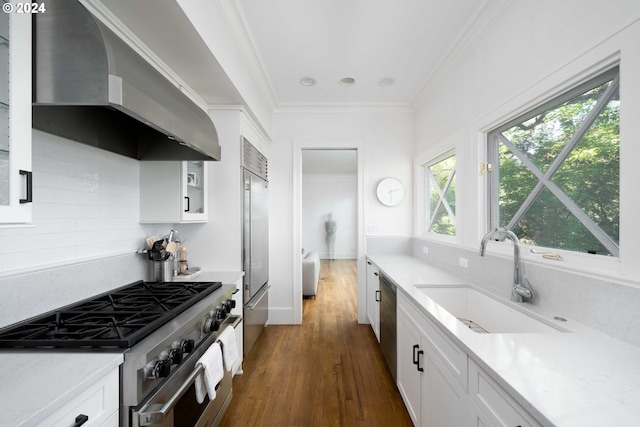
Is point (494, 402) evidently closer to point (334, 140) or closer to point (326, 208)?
point (334, 140)

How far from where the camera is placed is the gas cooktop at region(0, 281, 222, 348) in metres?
A: 0.92

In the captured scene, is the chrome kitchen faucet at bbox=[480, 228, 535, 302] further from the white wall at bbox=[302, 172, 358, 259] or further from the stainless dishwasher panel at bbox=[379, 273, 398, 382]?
the white wall at bbox=[302, 172, 358, 259]

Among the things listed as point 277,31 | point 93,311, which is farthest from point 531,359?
point 277,31

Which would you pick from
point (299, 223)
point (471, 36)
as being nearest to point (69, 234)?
point (299, 223)

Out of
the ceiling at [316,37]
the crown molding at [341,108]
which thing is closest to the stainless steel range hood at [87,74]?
the ceiling at [316,37]

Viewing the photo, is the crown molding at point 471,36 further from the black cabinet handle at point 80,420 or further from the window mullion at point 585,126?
the black cabinet handle at point 80,420

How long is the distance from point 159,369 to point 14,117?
37.2 inches

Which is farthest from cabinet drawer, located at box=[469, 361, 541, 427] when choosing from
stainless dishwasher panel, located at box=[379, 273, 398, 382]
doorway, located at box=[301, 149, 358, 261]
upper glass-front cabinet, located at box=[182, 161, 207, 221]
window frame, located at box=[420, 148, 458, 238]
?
doorway, located at box=[301, 149, 358, 261]

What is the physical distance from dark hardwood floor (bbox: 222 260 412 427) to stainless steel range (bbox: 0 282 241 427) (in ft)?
1.62

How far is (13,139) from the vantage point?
79 cm

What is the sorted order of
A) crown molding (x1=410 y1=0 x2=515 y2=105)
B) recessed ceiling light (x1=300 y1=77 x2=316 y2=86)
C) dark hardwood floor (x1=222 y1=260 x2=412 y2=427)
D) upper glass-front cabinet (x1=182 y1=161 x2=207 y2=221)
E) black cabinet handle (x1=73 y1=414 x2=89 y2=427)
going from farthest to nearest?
recessed ceiling light (x1=300 y1=77 x2=316 y2=86) < upper glass-front cabinet (x1=182 y1=161 x2=207 y2=221) < dark hardwood floor (x1=222 y1=260 x2=412 y2=427) < crown molding (x1=410 y1=0 x2=515 y2=105) < black cabinet handle (x1=73 y1=414 x2=89 y2=427)

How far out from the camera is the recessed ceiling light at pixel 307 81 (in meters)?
2.80

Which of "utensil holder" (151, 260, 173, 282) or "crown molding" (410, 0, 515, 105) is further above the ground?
"crown molding" (410, 0, 515, 105)

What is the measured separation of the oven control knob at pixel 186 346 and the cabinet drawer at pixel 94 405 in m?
0.27
